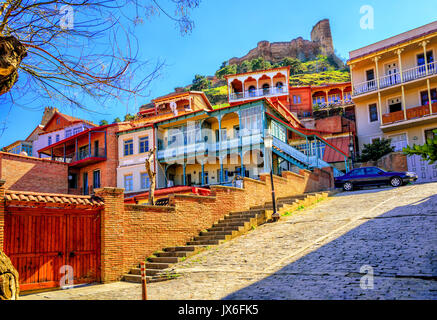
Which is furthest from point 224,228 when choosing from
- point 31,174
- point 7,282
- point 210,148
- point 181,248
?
point 31,174

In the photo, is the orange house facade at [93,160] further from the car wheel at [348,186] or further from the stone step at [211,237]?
the stone step at [211,237]

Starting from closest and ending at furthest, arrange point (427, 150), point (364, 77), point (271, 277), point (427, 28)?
point (427, 150) < point (271, 277) < point (427, 28) < point (364, 77)

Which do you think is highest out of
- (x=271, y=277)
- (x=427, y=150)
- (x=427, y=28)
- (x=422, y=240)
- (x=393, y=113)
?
(x=427, y=28)

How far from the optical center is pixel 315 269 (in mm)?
8539

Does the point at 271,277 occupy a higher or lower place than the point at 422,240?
lower

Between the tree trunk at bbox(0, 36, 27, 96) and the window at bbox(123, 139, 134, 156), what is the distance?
80.7ft

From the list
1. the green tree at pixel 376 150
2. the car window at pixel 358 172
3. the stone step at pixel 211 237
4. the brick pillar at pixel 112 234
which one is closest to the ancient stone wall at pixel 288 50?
the green tree at pixel 376 150

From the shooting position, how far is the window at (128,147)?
30.2 metres

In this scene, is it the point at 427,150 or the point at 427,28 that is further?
the point at 427,28

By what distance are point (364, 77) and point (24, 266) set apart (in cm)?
3094

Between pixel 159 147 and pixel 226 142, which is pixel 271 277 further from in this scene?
pixel 159 147

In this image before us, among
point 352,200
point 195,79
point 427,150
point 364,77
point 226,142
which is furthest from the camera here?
point 195,79

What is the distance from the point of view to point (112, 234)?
11.4m
